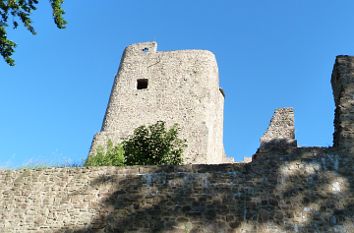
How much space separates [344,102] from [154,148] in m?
6.59

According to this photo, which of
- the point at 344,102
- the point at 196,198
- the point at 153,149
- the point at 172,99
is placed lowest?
the point at 196,198

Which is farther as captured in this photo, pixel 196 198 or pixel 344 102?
pixel 344 102

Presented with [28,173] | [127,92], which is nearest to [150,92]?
[127,92]

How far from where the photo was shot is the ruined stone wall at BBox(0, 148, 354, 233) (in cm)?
907

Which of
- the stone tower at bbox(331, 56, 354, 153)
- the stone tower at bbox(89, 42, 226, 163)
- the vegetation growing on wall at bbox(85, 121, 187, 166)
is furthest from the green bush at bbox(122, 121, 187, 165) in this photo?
the stone tower at bbox(331, 56, 354, 153)

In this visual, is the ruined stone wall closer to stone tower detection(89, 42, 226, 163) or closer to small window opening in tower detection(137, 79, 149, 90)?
stone tower detection(89, 42, 226, 163)

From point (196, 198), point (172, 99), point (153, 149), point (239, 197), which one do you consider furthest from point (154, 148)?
point (172, 99)

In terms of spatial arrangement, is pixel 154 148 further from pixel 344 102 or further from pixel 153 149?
pixel 344 102

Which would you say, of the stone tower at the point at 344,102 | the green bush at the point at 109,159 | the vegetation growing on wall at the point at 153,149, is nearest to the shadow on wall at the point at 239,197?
the stone tower at the point at 344,102

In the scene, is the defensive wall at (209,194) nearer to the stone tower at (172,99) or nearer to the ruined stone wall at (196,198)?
the ruined stone wall at (196,198)

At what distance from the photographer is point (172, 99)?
22.5 meters

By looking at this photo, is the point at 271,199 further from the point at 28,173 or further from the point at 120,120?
the point at 120,120

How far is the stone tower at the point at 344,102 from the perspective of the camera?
9945mm

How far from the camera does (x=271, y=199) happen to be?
927 cm
